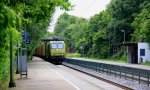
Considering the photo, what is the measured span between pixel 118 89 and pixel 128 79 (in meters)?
5.43

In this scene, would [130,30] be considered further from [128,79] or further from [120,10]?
[128,79]

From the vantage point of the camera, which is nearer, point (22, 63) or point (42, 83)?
point (42, 83)

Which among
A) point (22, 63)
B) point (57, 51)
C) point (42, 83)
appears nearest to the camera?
point (42, 83)

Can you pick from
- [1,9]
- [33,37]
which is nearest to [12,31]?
[1,9]

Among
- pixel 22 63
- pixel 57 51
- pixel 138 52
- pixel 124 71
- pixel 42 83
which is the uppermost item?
A: pixel 57 51

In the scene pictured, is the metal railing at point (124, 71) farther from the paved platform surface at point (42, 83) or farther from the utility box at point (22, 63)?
the utility box at point (22, 63)

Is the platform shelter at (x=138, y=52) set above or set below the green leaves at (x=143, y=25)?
below

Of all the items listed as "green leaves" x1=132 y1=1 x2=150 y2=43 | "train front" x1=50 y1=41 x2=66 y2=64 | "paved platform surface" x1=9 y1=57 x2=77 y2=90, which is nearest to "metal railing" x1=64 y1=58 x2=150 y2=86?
"paved platform surface" x1=9 y1=57 x2=77 y2=90

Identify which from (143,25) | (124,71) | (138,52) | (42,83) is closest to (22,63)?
(42,83)

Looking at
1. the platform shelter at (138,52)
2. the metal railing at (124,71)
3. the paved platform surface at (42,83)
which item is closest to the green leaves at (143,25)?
the platform shelter at (138,52)

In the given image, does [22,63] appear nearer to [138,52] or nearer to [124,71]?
[124,71]

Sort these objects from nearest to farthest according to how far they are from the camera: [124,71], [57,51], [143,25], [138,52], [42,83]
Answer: [42,83]
[124,71]
[138,52]
[57,51]
[143,25]

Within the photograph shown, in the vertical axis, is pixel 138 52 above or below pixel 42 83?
above

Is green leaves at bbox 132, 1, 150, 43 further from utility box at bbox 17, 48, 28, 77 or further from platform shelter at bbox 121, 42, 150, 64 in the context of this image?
utility box at bbox 17, 48, 28, 77
